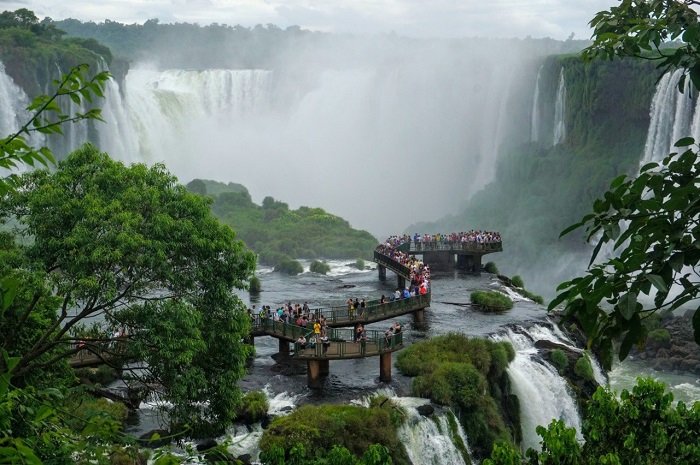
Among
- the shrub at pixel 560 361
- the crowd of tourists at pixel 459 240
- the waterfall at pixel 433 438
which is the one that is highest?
the crowd of tourists at pixel 459 240

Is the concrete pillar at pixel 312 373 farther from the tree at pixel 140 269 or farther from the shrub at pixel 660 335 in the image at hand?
the shrub at pixel 660 335

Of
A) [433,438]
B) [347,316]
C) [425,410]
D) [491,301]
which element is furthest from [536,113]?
[433,438]

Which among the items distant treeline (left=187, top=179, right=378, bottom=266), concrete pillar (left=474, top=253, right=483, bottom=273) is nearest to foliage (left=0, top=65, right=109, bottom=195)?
concrete pillar (left=474, top=253, right=483, bottom=273)

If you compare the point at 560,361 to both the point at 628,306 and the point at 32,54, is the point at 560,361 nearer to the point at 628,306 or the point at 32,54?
the point at 628,306

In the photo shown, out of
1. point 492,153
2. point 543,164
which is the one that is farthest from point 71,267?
point 492,153

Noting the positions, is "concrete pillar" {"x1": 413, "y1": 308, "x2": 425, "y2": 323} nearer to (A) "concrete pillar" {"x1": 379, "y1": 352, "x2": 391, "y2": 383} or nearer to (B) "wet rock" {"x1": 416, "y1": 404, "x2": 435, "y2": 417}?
(A) "concrete pillar" {"x1": 379, "y1": 352, "x2": 391, "y2": 383}

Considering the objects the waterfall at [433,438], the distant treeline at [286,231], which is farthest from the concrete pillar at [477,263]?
the waterfall at [433,438]

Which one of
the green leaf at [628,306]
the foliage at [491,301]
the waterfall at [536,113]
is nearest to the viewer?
the green leaf at [628,306]
